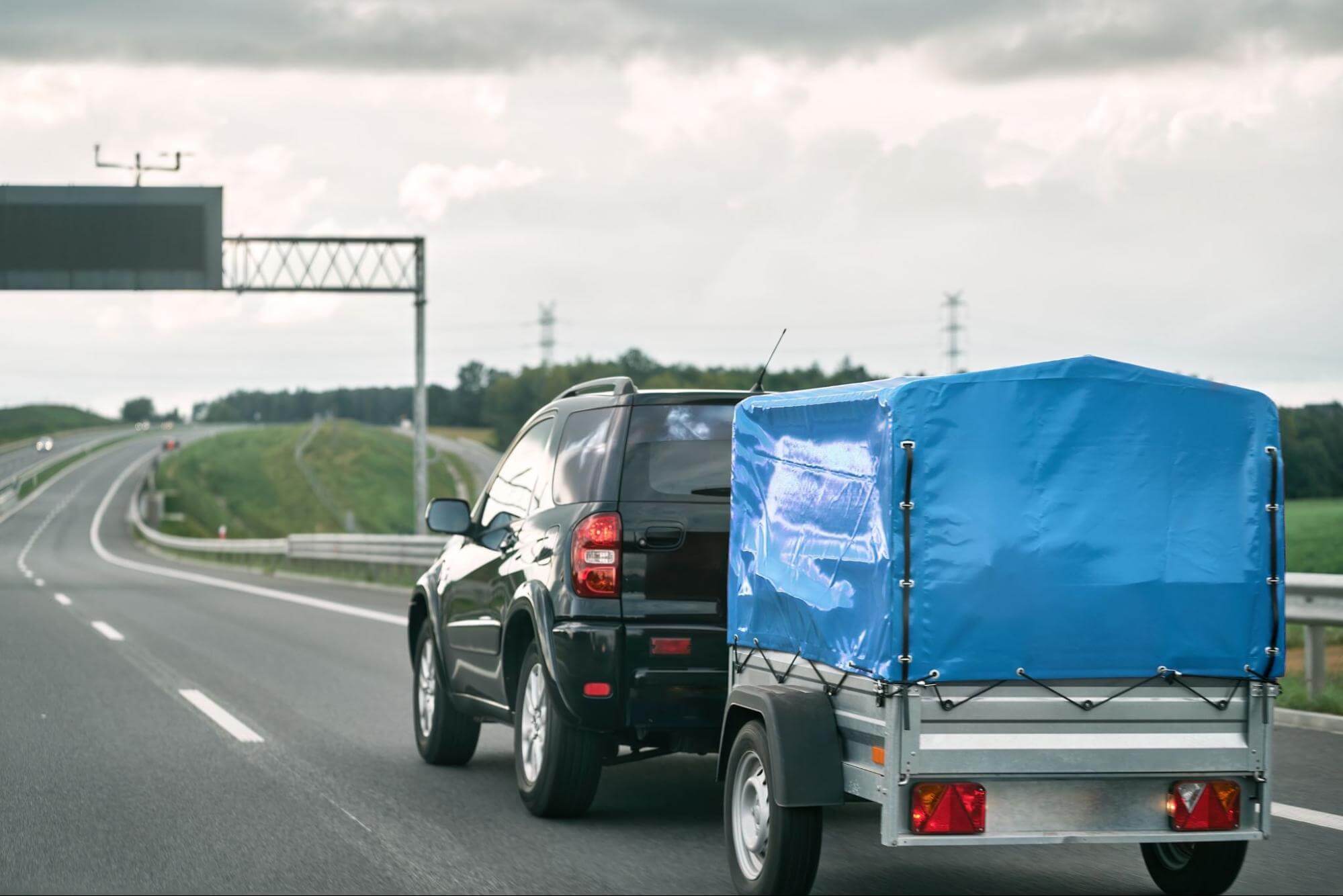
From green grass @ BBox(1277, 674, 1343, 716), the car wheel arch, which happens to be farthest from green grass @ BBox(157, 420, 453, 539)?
the car wheel arch

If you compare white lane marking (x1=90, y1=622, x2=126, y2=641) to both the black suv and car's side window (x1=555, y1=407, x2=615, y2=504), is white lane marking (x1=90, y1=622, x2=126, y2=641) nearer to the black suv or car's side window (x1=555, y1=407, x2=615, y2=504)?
the black suv

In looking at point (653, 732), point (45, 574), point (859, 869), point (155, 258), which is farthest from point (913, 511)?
point (45, 574)

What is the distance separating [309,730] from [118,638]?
26.4ft

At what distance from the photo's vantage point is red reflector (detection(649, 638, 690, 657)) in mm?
7000

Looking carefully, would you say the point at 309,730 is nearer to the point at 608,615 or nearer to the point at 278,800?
the point at 278,800

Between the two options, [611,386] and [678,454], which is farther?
[611,386]

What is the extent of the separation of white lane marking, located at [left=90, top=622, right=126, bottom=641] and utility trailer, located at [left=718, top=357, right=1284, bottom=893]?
1341cm

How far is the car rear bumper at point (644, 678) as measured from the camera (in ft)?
22.9

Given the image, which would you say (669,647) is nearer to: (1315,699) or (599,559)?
(599,559)

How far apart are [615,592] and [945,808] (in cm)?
229

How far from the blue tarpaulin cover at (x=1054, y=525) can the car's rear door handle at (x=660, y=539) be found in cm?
155

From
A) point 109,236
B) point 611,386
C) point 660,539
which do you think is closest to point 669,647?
point 660,539

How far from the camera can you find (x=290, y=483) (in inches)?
4230

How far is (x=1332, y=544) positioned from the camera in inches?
723
